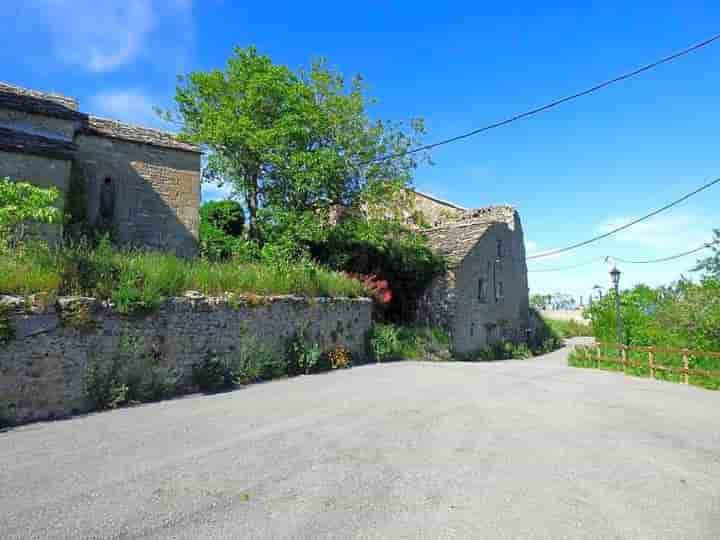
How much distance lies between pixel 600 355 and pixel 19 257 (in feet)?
60.2

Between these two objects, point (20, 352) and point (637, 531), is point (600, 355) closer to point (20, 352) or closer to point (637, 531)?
point (637, 531)

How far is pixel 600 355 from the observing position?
17.9m

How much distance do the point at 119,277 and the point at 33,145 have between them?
6.14m

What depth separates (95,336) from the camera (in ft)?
28.5

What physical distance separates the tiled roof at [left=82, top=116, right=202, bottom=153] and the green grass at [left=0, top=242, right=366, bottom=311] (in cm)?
757

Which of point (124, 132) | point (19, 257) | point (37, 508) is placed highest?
point (124, 132)

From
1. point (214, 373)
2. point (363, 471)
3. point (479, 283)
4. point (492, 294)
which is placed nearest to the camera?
point (363, 471)

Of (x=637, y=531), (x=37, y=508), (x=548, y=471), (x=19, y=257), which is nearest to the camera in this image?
(x=637, y=531)

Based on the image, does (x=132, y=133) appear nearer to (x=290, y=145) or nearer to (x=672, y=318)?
(x=290, y=145)

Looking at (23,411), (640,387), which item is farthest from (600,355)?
(23,411)

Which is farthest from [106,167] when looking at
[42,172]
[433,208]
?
[433,208]

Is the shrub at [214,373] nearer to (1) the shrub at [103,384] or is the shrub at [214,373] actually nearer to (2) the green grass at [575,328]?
(1) the shrub at [103,384]

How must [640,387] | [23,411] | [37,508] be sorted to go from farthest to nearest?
[640,387]
[23,411]
[37,508]

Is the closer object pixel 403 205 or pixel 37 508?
pixel 37 508
